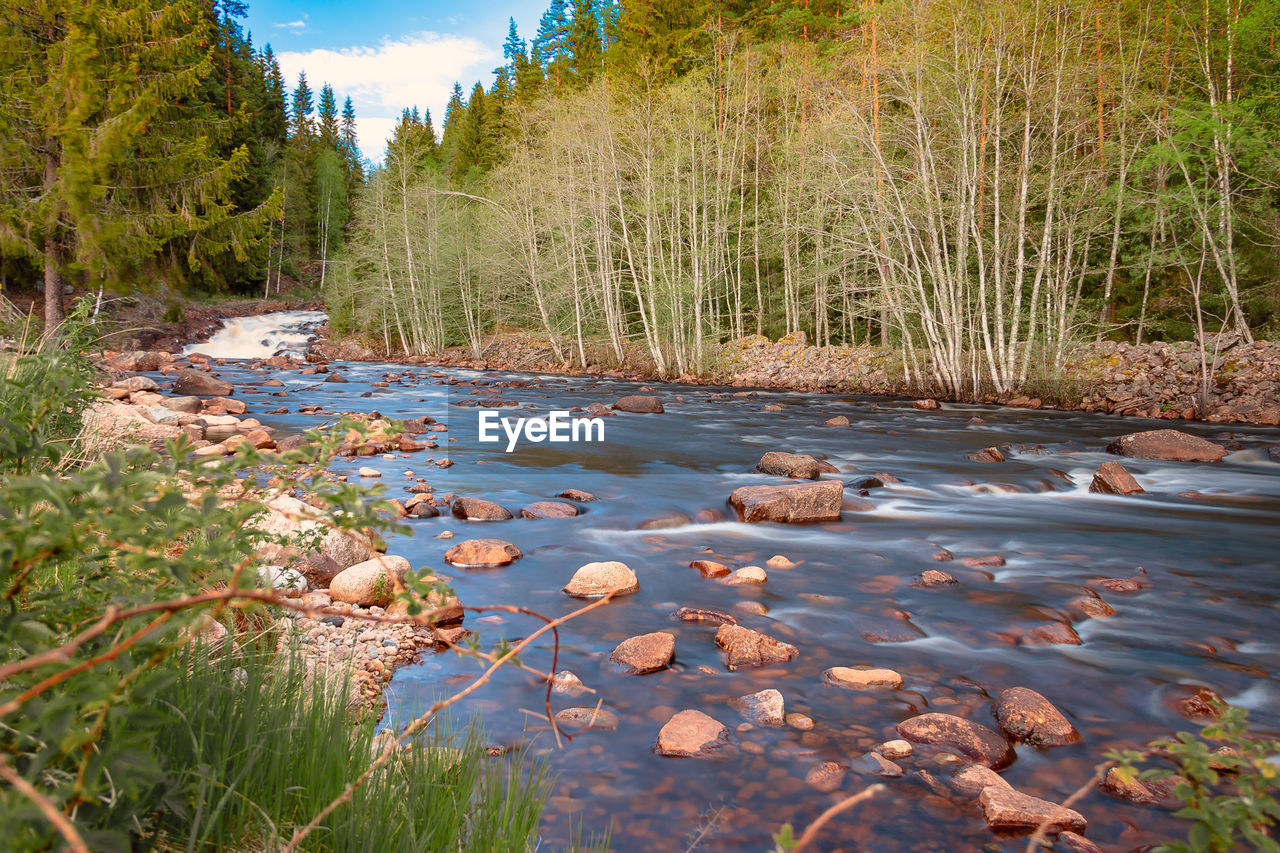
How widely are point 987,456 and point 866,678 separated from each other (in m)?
7.20

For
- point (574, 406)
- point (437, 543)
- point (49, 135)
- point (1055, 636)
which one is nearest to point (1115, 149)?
point (574, 406)

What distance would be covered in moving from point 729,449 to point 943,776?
807 centimetres

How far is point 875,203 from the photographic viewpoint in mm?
16359

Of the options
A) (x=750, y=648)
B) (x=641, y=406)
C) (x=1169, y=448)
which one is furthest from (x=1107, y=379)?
(x=750, y=648)

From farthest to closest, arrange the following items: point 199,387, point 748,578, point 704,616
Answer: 1. point 199,387
2. point 748,578
3. point 704,616

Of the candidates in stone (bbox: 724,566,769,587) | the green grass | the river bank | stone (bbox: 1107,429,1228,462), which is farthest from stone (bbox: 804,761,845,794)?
the river bank

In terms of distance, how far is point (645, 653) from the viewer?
12.3 feet

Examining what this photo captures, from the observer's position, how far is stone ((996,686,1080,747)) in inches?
123

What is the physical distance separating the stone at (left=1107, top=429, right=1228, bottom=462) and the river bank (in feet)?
13.0

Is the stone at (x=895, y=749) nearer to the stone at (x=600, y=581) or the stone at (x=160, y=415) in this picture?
the stone at (x=600, y=581)

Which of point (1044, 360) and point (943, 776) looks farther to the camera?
point (1044, 360)

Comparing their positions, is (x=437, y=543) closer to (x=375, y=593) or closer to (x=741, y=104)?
(x=375, y=593)

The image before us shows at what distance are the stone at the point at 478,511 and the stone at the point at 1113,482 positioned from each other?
6.81 metres

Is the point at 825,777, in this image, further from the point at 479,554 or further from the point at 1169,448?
the point at 1169,448
